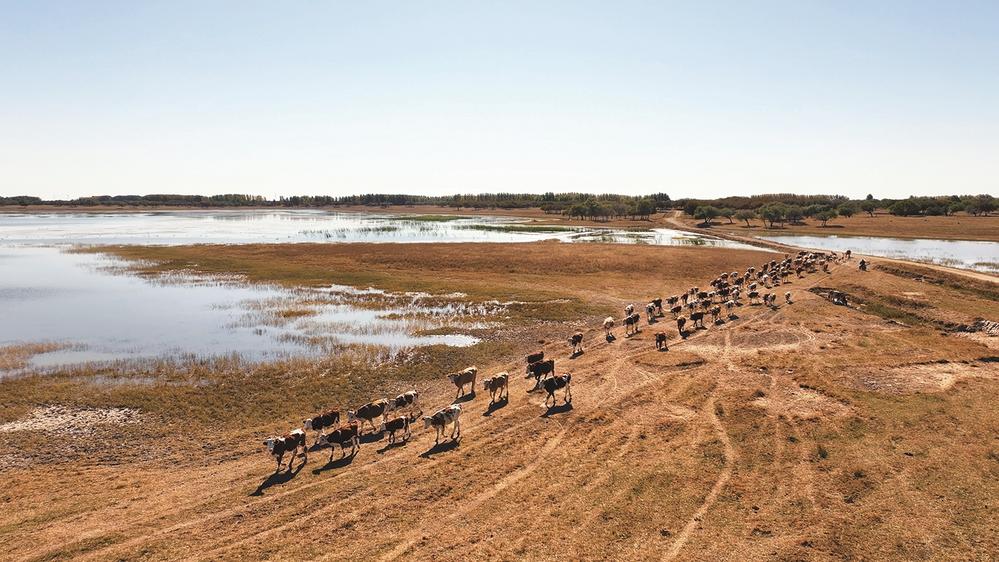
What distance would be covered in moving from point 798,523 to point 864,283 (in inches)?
1458

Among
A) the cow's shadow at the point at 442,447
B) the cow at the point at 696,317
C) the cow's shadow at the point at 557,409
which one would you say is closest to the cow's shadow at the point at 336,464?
the cow's shadow at the point at 442,447

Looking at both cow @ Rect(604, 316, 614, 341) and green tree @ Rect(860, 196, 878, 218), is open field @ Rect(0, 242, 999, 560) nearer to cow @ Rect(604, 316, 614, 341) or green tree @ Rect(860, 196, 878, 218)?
cow @ Rect(604, 316, 614, 341)

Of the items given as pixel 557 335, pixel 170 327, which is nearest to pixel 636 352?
pixel 557 335

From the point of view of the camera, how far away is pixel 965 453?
1383cm

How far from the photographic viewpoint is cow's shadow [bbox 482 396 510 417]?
19125 mm

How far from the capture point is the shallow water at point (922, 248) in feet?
188

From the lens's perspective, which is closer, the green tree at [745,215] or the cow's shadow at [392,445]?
the cow's shadow at [392,445]

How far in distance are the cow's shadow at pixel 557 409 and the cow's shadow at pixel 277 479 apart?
8.43 metres

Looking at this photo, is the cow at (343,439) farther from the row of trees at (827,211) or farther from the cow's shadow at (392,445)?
the row of trees at (827,211)

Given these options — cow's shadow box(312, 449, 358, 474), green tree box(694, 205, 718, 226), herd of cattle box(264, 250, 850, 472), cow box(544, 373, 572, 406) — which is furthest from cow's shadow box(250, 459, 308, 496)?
green tree box(694, 205, 718, 226)

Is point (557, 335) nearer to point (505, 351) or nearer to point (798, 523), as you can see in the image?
point (505, 351)

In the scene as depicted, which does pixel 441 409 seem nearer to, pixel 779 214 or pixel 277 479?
pixel 277 479

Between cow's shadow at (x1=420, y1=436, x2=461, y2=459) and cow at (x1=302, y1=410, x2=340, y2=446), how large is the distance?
165 inches

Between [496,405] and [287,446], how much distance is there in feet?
25.7
